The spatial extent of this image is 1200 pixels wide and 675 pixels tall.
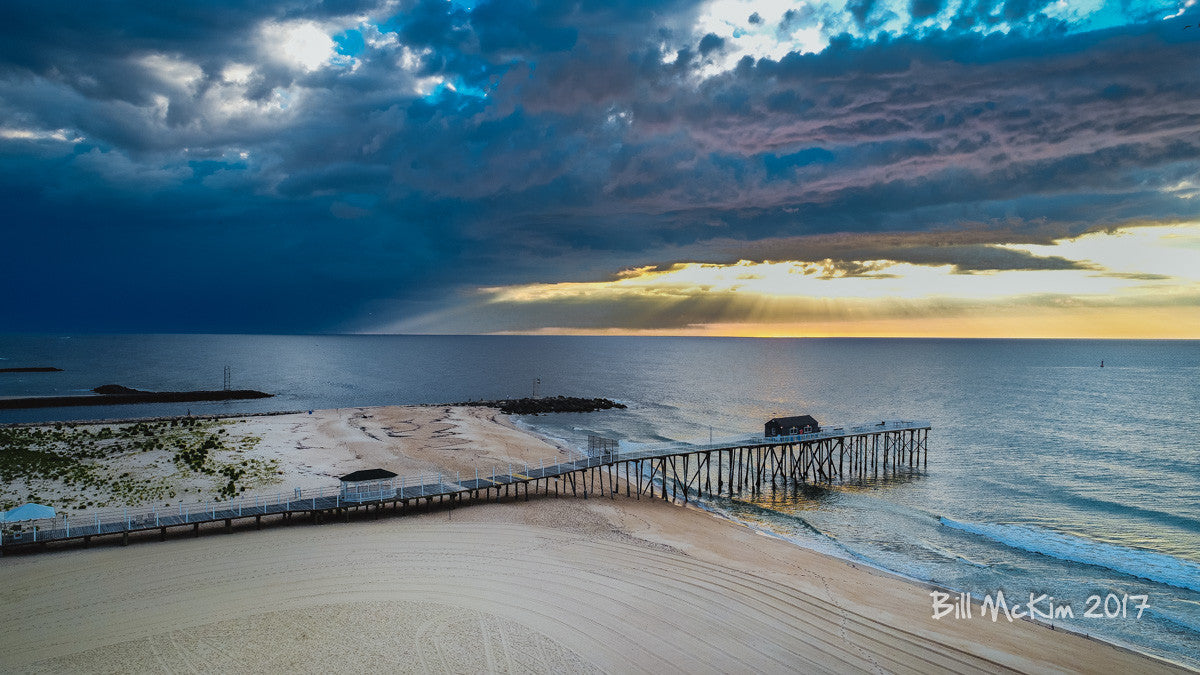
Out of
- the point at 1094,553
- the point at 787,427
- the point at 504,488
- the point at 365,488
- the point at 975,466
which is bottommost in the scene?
the point at 975,466

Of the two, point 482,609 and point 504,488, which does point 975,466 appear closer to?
point 504,488

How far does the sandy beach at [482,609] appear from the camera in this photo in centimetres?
1677

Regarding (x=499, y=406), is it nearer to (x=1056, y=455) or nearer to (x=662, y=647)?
(x=1056, y=455)

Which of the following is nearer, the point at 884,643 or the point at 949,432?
the point at 884,643

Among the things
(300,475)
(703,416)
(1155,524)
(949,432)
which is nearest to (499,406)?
(703,416)

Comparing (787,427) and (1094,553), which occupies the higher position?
(787,427)

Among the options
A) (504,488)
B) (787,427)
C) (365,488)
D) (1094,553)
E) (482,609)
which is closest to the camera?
(482,609)

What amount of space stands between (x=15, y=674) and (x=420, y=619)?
31.3 feet

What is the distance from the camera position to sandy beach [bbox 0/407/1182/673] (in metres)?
16.8

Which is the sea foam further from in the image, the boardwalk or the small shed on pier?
the boardwalk

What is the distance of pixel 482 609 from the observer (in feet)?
63.8

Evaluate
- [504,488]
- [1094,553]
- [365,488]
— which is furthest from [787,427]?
[365,488]

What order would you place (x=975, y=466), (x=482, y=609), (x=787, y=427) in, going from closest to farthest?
(x=482, y=609), (x=787, y=427), (x=975, y=466)

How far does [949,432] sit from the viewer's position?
228 feet
